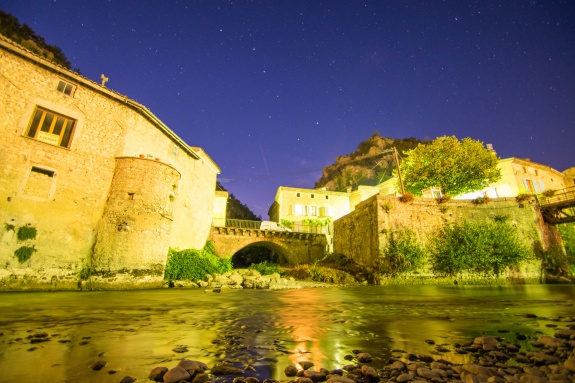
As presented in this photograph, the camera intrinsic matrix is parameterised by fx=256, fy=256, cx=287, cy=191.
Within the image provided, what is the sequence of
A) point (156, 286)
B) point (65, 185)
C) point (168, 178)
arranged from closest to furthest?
1. point (65, 185)
2. point (156, 286)
3. point (168, 178)

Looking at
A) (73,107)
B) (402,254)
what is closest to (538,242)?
(402,254)

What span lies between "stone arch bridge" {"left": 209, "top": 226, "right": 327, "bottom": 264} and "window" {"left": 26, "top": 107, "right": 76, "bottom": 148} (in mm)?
15861

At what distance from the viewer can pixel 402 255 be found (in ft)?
57.3

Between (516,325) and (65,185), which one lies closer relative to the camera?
(516,325)

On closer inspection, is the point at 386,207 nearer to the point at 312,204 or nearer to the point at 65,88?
the point at 312,204

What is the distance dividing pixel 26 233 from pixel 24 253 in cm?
84

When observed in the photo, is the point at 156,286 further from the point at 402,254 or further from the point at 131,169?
the point at 402,254

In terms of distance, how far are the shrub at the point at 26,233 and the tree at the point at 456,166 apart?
1188 inches

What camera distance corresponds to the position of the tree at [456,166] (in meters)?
25.7

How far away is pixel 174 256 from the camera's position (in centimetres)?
1703

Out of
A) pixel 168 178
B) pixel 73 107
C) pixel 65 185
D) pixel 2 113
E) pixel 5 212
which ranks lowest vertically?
pixel 5 212

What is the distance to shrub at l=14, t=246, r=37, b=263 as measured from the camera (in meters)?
10.6

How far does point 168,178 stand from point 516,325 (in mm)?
15360

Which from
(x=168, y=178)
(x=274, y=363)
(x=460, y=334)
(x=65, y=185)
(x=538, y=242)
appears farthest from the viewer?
(x=538, y=242)
